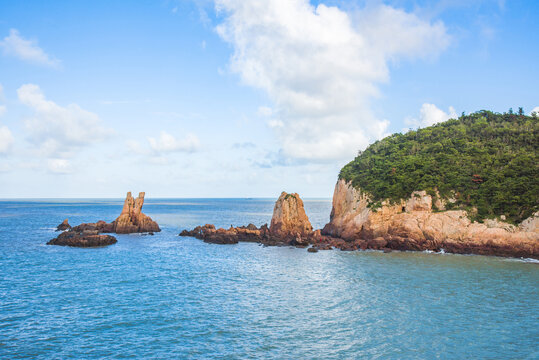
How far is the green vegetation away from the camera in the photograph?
4644 cm

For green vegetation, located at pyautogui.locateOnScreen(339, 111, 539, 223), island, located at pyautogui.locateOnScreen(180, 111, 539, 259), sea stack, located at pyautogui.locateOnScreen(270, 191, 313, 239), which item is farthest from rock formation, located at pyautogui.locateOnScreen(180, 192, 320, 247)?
green vegetation, located at pyautogui.locateOnScreen(339, 111, 539, 223)

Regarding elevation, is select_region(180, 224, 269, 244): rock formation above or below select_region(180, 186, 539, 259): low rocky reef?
below

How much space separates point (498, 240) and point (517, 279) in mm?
13467

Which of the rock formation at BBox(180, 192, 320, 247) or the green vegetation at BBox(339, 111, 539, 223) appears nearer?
the green vegetation at BBox(339, 111, 539, 223)

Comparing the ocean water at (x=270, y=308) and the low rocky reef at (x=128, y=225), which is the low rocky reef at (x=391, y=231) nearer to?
the ocean water at (x=270, y=308)

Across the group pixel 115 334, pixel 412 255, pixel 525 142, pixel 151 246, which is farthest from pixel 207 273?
pixel 525 142

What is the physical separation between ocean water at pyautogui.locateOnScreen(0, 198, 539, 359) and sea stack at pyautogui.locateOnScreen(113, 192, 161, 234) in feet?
89.0

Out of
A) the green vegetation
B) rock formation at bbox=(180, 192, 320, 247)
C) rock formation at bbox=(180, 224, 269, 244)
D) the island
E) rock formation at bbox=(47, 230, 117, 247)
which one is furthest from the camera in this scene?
rock formation at bbox=(180, 224, 269, 244)

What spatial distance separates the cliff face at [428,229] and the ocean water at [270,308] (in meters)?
3.48

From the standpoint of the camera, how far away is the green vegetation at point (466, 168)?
152 feet

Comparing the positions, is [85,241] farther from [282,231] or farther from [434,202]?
[434,202]

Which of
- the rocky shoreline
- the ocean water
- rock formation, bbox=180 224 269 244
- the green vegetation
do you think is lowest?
the ocean water

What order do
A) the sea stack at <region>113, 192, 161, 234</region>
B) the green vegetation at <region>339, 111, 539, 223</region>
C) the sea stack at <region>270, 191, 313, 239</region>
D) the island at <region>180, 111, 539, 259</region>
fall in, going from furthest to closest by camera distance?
the sea stack at <region>113, 192, 161, 234</region>, the sea stack at <region>270, 191, 313, 239</region>, the green vegetation at <region>339, 111, 539, 223</region>, the island at <region>180, 111, 539, 259</region>

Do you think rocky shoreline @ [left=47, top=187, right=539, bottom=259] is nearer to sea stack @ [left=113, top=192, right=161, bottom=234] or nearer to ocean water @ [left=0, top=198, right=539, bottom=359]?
ocean water @ [left=0, top=198, right=539, bottom=359]
